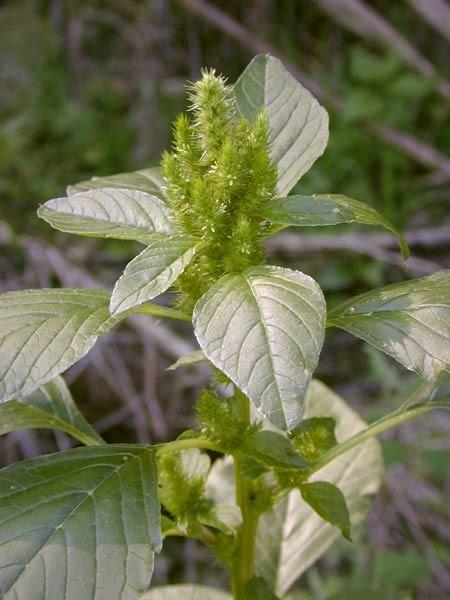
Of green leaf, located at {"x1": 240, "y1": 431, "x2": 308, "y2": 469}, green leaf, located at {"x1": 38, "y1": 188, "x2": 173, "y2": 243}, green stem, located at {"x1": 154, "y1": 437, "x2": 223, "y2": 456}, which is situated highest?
green leaf, located at {"x1": 38, "y1": 188, "x2": 173, "y2": 243}

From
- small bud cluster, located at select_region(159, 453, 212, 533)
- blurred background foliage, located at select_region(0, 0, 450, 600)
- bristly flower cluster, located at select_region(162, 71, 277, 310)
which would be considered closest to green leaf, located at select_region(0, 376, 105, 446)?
small bud cluster, located at select_region(159, 453, 212, 533)

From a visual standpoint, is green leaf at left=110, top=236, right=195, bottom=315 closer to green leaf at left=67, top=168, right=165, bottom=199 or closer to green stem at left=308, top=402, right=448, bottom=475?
green leaf at left=67, top=168, right=165, bottom=199

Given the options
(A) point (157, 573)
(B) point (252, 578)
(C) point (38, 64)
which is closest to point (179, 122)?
(B) point (252, 578)

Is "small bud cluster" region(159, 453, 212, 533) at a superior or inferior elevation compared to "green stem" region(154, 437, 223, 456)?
inferior

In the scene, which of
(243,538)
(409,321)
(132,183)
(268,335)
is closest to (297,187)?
(132,183)

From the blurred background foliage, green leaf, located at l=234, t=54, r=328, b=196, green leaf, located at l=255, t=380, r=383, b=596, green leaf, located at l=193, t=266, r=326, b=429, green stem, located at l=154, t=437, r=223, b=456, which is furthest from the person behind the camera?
the blurred background foliage

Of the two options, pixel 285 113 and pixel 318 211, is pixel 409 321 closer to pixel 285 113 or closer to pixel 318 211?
pixel 318 211

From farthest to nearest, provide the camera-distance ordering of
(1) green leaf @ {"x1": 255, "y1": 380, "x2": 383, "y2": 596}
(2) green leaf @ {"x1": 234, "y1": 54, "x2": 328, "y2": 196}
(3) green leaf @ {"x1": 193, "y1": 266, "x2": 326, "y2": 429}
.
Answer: (1) green leaf @ {"x1": 255, "y1": 380, "x2": 383, "y2": 596} → (2) green leaf @ {"x1": 234, "y1": 54, "x2": 328, "y2": 196} → (3) green leaf @ {"x1": 193, "y1": 266, "x2": 326, "y2": 429}
